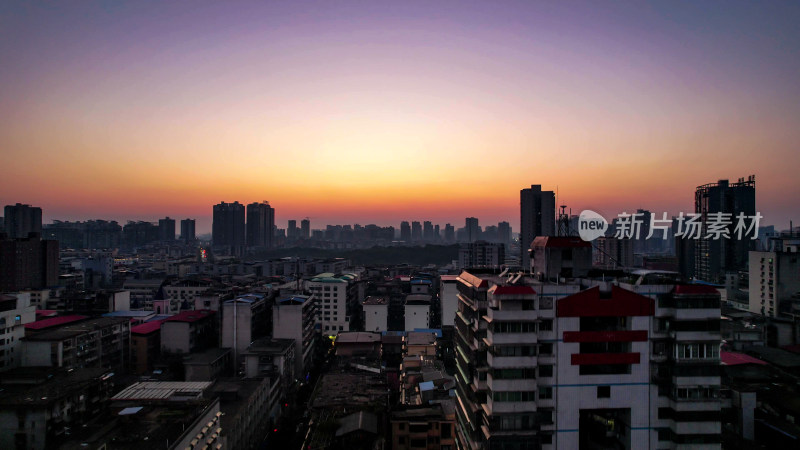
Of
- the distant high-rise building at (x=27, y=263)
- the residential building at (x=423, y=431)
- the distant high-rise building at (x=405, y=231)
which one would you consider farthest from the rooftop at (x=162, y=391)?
the distant high-rise building at (x=405, y=231)

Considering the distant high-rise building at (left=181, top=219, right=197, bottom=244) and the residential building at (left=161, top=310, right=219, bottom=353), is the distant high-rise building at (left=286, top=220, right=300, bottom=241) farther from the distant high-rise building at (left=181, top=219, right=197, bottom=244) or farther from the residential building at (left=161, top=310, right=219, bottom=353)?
the residential building at (left=161, top=310, right=219, bottom=353)

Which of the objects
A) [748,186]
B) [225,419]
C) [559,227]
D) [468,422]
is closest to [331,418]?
[225,419]

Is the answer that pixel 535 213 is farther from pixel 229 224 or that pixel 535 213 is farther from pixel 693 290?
pixel 229 224

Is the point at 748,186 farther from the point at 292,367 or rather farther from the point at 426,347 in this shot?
the point at 292,367

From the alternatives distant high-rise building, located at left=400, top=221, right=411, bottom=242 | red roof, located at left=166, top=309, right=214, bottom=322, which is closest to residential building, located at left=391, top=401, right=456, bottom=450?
red roof, located at left=166, top=309, right=214, bottom=322

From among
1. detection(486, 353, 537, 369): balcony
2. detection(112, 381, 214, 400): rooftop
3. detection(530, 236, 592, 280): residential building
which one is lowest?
detection(112, 381, 214, 400): rooftop

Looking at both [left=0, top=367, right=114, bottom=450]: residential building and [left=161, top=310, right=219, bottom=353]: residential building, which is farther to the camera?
[left=161, top=310, right=219, bottom=353]: residential building
